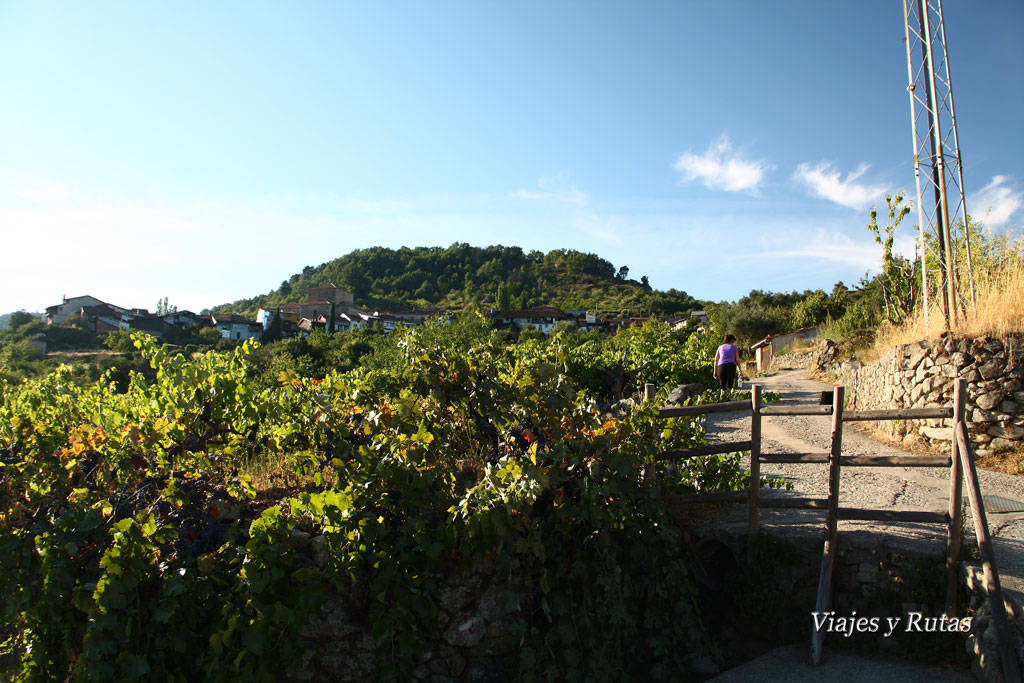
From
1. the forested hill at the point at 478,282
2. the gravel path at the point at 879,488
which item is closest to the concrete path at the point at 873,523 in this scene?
the gravel path at the point at 879,488

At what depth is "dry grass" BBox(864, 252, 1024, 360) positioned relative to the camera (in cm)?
786

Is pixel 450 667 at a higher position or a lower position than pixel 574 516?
lower

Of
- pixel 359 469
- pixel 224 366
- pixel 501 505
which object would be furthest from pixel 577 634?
pixel 224 366

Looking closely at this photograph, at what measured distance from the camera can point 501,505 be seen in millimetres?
3787

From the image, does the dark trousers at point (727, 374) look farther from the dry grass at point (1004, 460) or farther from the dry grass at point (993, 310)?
the dry grass at point (1004, 460)

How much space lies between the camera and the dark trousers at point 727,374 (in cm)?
1250

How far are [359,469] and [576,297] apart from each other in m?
94.2

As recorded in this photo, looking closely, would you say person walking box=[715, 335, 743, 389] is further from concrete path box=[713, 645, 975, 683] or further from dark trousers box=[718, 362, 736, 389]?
concrete path box=[713, 645, 975, 683]

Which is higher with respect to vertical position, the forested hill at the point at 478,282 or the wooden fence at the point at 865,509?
the forested hill at the point at 478,282

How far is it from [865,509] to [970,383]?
4.45 meters

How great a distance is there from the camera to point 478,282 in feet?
310

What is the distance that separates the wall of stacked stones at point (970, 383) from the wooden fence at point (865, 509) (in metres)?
3.82

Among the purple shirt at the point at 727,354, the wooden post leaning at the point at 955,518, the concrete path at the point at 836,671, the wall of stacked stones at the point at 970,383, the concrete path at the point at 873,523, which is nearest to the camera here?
the concrete path at the point at 836,671

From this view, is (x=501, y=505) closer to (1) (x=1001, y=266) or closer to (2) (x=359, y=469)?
(2) (x=359, y=469)
